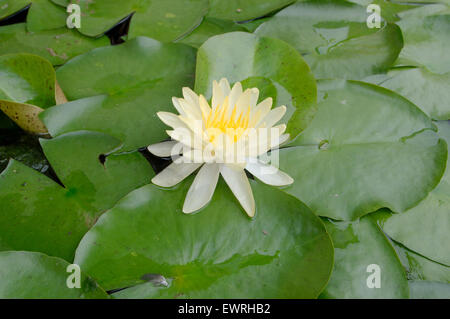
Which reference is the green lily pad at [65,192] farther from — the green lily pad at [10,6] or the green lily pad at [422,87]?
the green lily pad at [422,87]

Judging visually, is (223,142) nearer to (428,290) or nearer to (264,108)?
(264,108)

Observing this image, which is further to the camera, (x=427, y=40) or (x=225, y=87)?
(x=427, y=40)

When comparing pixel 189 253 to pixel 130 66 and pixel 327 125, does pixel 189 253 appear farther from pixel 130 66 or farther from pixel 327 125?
pixel 130 66

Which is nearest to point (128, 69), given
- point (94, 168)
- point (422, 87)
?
point (94, 168)
